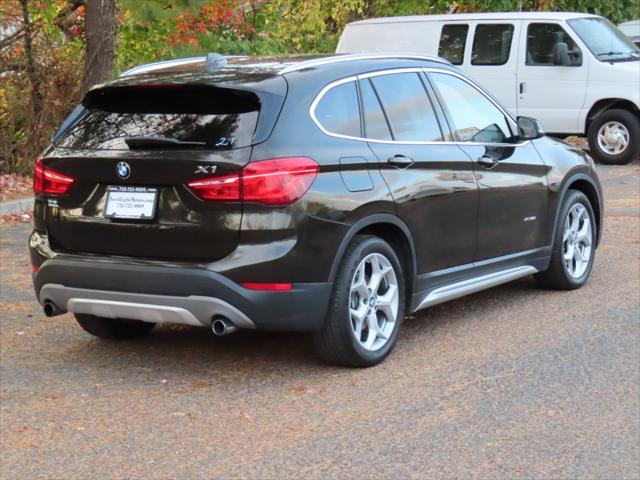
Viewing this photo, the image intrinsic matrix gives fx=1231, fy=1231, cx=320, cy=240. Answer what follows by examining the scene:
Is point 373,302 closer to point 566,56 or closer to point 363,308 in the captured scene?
point 363,308

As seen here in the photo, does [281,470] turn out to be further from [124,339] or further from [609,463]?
[124,339]

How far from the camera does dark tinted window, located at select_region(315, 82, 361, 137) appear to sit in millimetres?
6719

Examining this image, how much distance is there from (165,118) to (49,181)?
0.77 meters

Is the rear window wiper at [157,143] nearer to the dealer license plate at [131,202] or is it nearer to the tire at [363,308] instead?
the dealer license plate at [131,202]

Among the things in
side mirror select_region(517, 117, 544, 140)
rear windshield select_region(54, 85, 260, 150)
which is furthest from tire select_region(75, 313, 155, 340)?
side mirror select_region(517, 117, 544, 140)

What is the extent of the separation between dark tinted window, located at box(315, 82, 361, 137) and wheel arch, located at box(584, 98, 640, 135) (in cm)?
1165

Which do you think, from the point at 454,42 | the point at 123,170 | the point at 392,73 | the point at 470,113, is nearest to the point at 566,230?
the point at 470,113

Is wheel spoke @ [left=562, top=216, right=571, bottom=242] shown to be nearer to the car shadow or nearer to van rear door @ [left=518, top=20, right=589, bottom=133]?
the car shadow

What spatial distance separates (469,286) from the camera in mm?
7715

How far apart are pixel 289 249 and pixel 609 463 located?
6.39ft

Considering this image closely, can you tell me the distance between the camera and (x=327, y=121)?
672 centimetres

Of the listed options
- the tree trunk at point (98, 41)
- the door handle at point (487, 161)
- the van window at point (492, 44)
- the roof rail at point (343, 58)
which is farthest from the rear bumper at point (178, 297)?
the van window at point (492, 44)

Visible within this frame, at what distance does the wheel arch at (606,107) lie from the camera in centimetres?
1791

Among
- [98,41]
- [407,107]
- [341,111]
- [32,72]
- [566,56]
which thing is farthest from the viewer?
[566,56]
